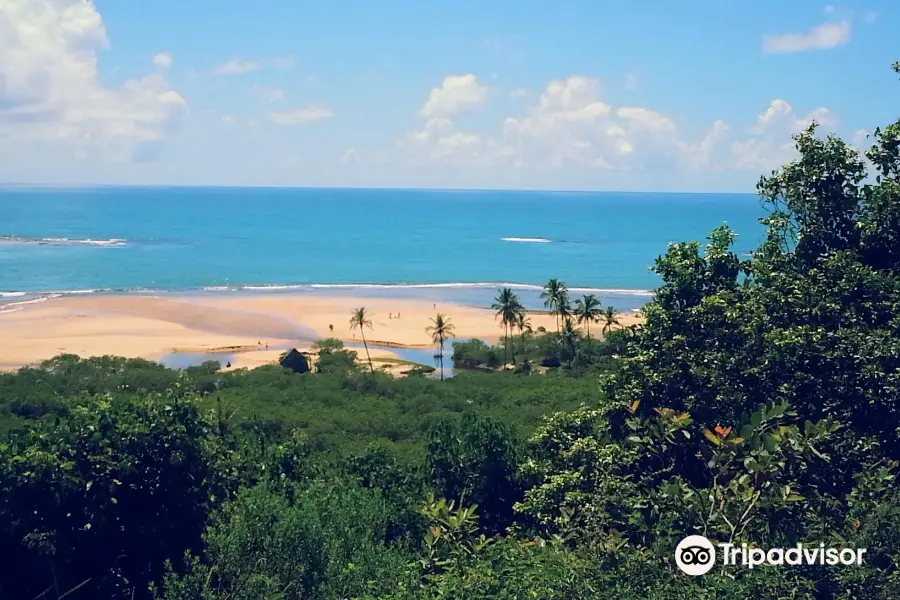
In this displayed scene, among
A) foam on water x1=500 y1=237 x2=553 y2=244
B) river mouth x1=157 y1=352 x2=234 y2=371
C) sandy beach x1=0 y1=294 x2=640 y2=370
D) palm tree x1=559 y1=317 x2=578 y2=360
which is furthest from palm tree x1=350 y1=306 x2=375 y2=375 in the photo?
foam on water x1=500 y1=237 x2=553 y2=244

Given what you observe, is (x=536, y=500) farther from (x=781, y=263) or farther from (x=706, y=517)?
(x=781, y=263)

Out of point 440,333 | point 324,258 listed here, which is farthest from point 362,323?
point 324,258

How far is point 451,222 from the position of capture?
199 m

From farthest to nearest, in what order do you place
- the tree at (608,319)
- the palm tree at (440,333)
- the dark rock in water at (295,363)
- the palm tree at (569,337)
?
the palm tree at (569,337) < the palm tree at (440,333) < the tree at (608,319) < the dark rock in water at (295,363)

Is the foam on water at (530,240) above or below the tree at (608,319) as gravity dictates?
above

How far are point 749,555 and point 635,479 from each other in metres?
3.39

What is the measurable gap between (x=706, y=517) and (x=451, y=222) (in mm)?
190349

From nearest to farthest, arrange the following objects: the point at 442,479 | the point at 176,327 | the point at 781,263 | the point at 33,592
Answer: the point at 33,592
the point at 781,263
the point at 442,479
the point at 176,327

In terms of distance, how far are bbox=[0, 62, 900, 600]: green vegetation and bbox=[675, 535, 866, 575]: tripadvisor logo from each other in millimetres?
117

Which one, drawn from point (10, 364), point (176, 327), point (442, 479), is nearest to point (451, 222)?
point (176, 327)

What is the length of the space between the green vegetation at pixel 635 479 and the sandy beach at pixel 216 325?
39101mm

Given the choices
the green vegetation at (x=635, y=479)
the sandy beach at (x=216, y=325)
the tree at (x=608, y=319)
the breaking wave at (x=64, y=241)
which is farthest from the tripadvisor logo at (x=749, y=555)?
the breaking wave at (x=64, y=241)

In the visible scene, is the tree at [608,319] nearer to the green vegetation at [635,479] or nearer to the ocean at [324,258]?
the ocean at [324,258]

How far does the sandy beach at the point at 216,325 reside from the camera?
5575 cm
